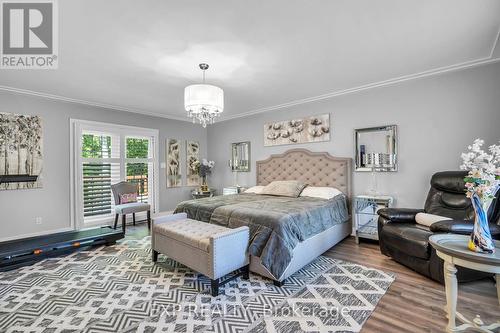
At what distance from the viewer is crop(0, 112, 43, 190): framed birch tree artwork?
151 inches

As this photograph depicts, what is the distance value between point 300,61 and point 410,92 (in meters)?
1.95

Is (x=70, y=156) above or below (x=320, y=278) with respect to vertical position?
above

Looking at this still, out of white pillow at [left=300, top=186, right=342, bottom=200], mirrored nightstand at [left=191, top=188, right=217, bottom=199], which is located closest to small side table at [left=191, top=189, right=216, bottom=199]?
mirrored nightstand at [left=191, top=188, right=217, bottom=199]

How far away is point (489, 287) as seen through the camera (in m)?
2.40

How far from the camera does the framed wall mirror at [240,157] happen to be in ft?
19.2

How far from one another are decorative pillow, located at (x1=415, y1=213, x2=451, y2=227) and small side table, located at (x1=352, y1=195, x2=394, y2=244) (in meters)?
0.61

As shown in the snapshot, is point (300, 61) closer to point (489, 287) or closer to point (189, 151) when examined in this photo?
point (489, 287)

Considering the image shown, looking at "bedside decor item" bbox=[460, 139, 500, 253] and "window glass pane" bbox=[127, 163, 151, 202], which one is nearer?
"bedside decor item" bbox=[460, 139, 500, 253]

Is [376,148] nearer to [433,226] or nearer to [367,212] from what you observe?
[367,212]

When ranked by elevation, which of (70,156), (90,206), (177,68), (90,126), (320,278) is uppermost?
(177,68)

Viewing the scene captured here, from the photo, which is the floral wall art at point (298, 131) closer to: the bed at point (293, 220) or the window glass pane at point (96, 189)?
the bed at point (293, 220)

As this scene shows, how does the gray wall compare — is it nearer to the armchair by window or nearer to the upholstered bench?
the armchair by window

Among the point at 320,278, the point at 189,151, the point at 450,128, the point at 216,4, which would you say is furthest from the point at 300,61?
the point at 189,151

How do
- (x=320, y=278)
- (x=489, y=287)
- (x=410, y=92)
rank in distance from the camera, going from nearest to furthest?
1. (x=489, y=287)
2. (x=320, y=278)
3. (x=410, y=92)
